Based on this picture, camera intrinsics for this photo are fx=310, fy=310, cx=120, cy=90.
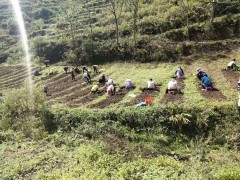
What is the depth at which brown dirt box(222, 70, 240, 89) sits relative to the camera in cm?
2264

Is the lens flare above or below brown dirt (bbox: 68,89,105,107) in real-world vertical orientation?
above

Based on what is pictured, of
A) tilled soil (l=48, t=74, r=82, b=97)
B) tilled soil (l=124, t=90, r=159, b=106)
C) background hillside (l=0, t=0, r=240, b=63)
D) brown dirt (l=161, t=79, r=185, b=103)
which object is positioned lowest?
tilled soil (l=48, t=74, r=82, b=97)

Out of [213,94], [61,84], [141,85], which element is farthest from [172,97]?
[61,84]

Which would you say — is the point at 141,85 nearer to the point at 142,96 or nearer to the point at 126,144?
the point at 142,96

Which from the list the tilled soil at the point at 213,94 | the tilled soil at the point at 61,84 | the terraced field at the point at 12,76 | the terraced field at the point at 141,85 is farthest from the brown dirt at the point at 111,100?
the terraced field at the point at 12,76

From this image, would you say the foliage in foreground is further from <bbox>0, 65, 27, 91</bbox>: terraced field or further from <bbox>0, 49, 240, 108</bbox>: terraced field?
<bbox>0, 65, 27, 91</bbox>: terraced field

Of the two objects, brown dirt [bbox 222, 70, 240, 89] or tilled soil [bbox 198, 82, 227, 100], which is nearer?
tilled soil [bbox 198, 82, 227, 100]

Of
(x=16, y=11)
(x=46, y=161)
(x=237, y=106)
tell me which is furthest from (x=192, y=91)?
(x=16, y=11)

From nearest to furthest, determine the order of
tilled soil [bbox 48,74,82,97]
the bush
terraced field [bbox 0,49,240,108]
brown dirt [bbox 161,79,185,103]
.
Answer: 1. brown dirt [bbox 161,79,185,103]
2. terraced field [bbox 0,49,240,108]
3. the bush
4. tilled soil [bbox 48,74,82,97]

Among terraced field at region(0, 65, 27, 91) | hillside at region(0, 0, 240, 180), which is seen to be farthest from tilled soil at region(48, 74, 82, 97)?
terraced field at region(0, 65, 27, 91)

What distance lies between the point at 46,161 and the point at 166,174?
692 cm

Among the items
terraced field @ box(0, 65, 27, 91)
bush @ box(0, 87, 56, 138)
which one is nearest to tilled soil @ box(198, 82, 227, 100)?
bush @ box(0, 87, 56, 138)

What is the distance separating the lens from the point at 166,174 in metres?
14.4

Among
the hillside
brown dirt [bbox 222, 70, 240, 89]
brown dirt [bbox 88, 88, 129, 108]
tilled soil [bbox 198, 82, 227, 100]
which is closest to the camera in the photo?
the hillside
